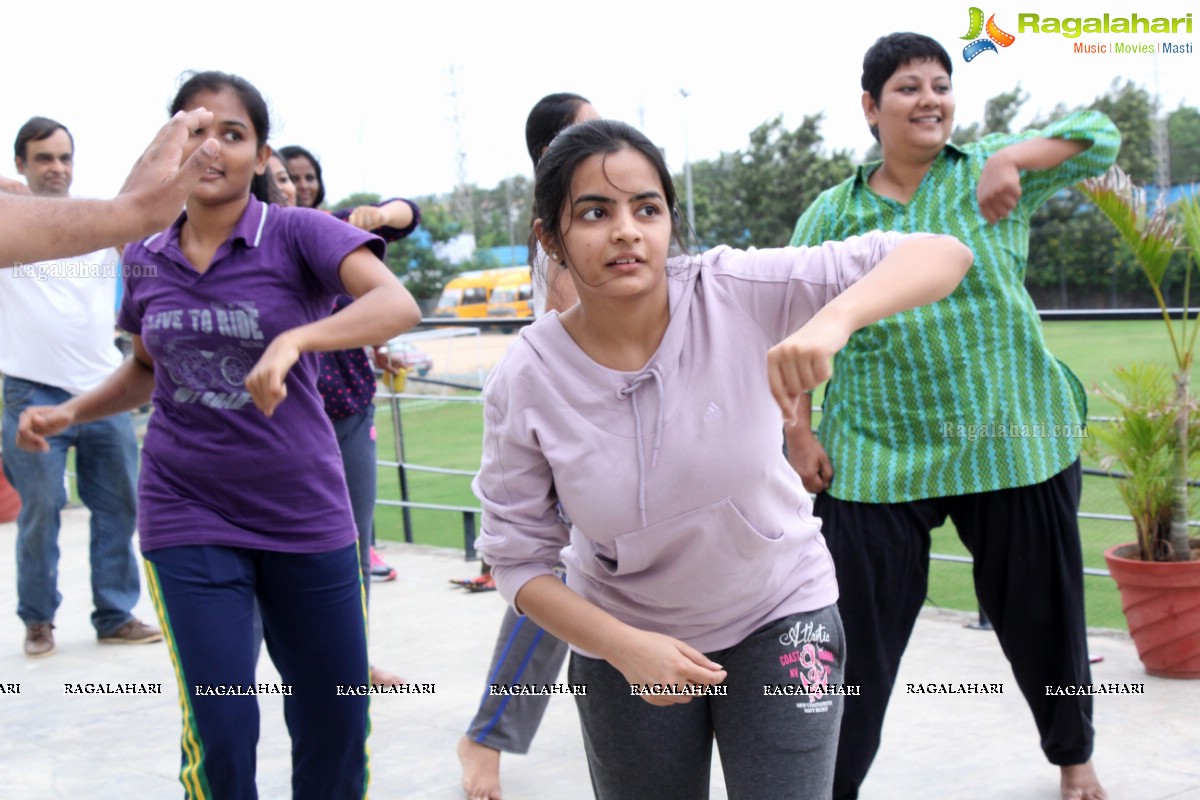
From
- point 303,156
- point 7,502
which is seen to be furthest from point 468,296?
point 303,156

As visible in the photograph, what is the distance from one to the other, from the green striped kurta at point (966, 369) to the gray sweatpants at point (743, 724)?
961mm

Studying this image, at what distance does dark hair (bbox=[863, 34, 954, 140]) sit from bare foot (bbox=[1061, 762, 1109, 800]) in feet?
5.35

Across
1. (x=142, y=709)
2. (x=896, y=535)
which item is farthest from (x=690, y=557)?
(x=142, y=709)

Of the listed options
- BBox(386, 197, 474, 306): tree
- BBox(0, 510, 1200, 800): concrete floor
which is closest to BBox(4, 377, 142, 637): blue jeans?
BBox(0, 510, 1200, 800): concrete floor

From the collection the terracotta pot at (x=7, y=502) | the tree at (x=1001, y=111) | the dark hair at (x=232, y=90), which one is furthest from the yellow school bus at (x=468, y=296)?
the dark hair at (x=232, y=90)

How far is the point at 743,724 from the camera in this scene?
7.07 feet

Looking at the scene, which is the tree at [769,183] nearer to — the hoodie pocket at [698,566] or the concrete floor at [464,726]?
the concrete floor at [464,726]

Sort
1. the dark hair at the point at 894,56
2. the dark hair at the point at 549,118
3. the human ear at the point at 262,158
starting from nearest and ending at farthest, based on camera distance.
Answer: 1. the human ear at the point at 262,158
2. the dark hair at the point at 894,56
3. the dark hair at the point at 549,118

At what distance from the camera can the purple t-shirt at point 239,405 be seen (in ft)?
9.05

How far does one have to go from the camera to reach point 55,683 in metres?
5.05

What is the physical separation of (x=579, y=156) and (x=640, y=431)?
447mm

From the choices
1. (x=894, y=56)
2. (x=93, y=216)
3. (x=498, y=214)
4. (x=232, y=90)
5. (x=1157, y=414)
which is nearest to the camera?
(x=93, y=216)

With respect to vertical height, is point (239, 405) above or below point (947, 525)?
above

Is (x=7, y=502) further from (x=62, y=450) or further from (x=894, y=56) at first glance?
(x=894, y=56)
